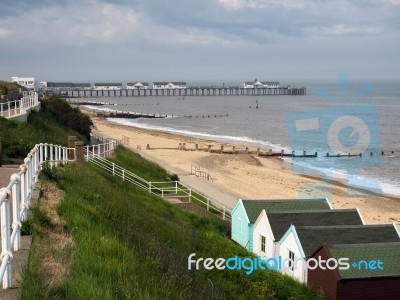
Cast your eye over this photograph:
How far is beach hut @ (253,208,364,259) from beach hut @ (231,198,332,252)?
1102 millimetres

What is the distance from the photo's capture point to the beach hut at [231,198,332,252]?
1952cm

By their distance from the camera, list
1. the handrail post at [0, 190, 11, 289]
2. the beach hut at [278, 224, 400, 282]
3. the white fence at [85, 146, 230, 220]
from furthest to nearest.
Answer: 1. the white fence at [85, 146, 230, 220]
2. the beach hut at [278, 224, 400, 282]
3. the handrail post at [0, 190, 11, 289]

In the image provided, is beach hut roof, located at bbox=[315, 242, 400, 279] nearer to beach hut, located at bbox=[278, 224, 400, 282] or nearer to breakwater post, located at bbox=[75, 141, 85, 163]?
beach hut, located at bbox=[278, 224, 400, 282]

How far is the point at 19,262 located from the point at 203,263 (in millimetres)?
5304

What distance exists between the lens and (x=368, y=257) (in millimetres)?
13906

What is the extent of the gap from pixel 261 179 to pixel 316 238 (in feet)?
79.3

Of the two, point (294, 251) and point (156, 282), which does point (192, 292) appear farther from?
point (294, 251)

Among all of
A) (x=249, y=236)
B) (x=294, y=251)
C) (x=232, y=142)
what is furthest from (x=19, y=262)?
(x=232, y=142)

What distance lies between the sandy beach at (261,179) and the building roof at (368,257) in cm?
1374

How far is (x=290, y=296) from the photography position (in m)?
13.1

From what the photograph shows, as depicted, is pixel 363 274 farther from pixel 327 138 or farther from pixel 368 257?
pixel 327 138

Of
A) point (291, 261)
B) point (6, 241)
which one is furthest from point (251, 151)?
point (6, 241)

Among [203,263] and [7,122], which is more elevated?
[7,122]

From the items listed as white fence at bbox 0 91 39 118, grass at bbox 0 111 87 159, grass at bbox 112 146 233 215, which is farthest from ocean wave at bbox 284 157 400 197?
white fence at bbox 0 91 39 118
